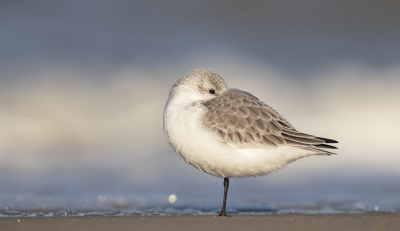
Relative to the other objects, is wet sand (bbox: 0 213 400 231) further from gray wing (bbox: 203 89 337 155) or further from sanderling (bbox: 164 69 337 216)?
gray wing (bbox: 203 89 337 155)

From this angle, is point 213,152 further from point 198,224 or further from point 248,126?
point 198,224

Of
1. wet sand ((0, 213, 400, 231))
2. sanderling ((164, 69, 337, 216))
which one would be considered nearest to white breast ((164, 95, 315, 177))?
sanderling ((164, 69, 337, 216))

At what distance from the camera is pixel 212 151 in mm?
4395

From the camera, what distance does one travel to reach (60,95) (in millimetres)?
9836

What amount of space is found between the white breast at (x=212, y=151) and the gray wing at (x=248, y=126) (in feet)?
0.25

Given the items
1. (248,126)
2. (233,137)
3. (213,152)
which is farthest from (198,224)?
(248,126)

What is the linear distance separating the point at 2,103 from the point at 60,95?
1263mm

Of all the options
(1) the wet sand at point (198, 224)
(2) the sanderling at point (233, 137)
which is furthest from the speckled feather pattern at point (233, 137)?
(1) the wet sand at point (198, 224)

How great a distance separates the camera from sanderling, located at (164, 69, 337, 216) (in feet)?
14.5

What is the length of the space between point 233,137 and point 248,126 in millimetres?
216

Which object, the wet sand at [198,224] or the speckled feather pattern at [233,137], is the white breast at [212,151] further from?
the wet sand at [198,224]

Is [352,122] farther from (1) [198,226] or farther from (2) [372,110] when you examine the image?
(1) [198,226]

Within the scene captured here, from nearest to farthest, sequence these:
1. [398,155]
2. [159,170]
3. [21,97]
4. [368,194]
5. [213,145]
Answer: [213,145] < [368,194] < [159,170] < [398,155] < [21,97]

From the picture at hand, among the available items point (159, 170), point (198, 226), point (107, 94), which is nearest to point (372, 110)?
point (159, 170)
